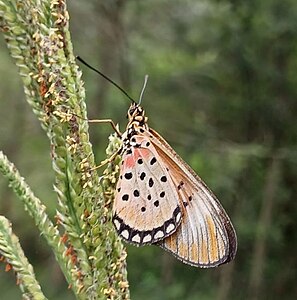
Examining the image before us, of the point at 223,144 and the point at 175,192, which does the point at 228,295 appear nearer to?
the point at 223,144

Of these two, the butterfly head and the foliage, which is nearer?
the foliage

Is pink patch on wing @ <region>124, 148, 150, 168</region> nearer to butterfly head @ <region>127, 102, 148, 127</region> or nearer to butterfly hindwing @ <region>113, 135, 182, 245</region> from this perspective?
butterfly hindwing @ <region>113, 135, 182, 245</region>

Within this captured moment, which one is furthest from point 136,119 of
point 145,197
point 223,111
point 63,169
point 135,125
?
point 223,111

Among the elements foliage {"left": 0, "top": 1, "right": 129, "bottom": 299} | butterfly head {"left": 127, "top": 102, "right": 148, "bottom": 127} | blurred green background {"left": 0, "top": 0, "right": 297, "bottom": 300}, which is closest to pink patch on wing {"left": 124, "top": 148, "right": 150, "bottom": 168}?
butterfly head {"left": 127, "top": 102, "right": 148, "bottom": 127}

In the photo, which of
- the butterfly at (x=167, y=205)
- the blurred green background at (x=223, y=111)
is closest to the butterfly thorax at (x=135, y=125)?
the butterfly at (x=167, y=205)

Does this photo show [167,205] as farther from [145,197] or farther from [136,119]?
[136,119]

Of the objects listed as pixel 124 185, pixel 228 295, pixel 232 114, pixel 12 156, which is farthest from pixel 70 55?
pixel 12 156

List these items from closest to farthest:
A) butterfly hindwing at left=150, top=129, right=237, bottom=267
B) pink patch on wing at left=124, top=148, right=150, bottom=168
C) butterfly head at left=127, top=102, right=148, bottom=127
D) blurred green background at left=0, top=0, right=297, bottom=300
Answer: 1. butterfly hindwing at left=150, top=129, right=237, bottom=267
2. pink patch on wing at left=124, top=148, right=150, bottom=168
3. butterfly head at left=127, top=102, right=148, bottom=127
4. blurred green background at left=0, top=0, right=297, bottom=300
